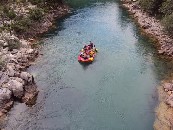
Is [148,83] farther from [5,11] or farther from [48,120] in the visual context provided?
[5,11]

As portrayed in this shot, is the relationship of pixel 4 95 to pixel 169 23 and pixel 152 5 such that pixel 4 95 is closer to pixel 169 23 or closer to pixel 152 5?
pixel 169 23

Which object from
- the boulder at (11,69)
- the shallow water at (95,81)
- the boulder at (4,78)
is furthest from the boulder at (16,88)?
the boulder at (11,69)

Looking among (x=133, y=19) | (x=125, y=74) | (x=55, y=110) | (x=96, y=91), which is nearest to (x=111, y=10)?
(x=133, y=19)

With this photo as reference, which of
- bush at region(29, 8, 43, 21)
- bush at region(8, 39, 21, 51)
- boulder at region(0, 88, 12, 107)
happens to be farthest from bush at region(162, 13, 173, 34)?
boulder at region(0, 88, 12, 107)

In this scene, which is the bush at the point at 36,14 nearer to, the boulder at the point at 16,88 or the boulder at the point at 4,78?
the boulder at the point at 4,78

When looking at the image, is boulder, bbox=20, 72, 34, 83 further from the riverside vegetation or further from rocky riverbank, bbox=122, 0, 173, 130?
rocky riverbank, bbox=122, 0, 173, 130

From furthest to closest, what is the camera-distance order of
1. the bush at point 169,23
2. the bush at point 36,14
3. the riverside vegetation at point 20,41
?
the bush at point 36,14 → the bush at point 169,23 → the riverside vegetation at point 20,41
